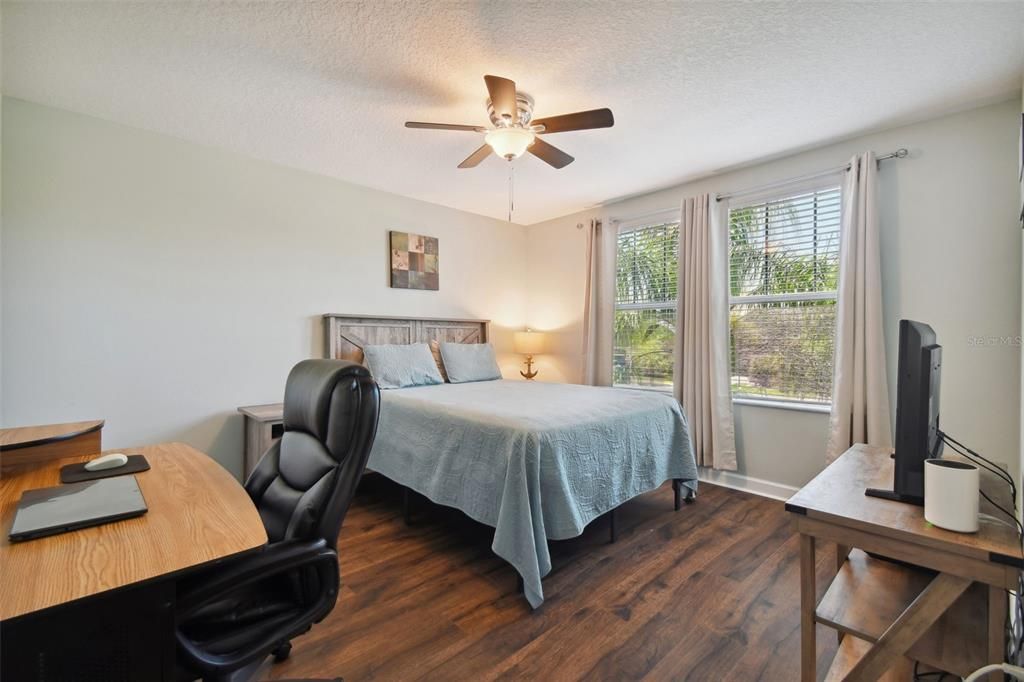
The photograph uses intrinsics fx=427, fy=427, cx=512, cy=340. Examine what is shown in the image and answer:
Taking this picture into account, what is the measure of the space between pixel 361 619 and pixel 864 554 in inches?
75.4

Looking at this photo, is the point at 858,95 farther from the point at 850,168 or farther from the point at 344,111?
the point at 344,111

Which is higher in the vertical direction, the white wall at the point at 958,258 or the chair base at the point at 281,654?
the white wall at the point at 958,258

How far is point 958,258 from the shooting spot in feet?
8.11

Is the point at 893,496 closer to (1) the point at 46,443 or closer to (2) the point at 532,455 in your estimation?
(2) the point at 532,455

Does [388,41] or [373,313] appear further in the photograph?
[373,313]

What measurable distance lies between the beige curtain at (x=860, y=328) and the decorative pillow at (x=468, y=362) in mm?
2687

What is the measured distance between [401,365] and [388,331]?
0.48m

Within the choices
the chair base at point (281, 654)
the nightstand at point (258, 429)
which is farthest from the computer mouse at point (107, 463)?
the nightstand at point (258, 429)

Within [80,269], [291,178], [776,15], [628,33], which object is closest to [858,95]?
[776,15]

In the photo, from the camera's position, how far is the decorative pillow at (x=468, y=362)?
3906 millimetres

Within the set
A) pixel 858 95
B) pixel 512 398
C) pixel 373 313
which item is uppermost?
pixel 858 95

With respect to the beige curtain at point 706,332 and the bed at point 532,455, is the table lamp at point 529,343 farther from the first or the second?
the beige curtain at point 706,332

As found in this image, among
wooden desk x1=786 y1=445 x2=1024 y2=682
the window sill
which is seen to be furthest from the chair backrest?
the window sill

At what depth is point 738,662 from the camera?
1537mm
